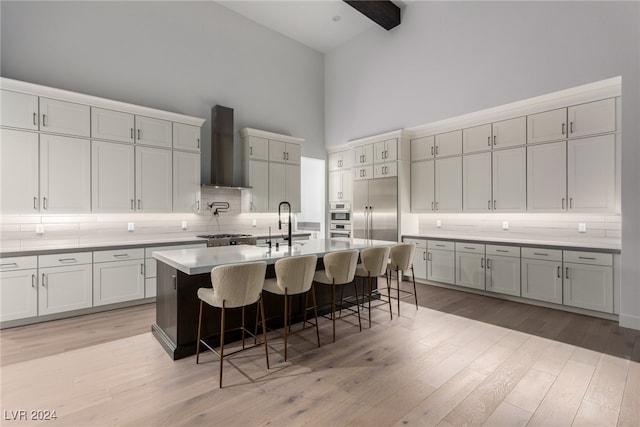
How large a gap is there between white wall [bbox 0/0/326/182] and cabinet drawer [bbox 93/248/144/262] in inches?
76.7

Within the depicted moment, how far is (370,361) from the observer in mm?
2748

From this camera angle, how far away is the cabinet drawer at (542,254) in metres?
4.19

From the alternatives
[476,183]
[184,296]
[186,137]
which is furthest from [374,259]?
[186,137]

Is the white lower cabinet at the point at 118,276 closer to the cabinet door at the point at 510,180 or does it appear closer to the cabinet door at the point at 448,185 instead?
the cabinet door at the point at 448,185

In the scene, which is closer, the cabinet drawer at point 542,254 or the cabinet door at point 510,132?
the cabinet drawer at point 542,254

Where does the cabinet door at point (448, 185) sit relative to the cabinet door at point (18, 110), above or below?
below

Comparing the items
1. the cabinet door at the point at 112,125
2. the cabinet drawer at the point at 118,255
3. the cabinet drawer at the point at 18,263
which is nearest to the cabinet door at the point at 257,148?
the cabinet door at the point at 112,125

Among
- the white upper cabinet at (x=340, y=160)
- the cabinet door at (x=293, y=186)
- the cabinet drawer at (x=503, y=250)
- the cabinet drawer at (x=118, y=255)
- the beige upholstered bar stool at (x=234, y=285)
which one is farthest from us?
the white upper cabinet at (x=340, y=160)

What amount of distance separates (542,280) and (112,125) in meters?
6.31

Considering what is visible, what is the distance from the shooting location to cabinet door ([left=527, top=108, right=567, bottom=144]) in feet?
14.1

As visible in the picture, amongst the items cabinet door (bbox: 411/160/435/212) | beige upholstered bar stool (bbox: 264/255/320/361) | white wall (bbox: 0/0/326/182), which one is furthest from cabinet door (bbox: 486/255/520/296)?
white wall (bbox: 0/0/326/182)

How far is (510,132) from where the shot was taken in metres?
4.83

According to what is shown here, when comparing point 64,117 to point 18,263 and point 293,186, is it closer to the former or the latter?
point 18,263

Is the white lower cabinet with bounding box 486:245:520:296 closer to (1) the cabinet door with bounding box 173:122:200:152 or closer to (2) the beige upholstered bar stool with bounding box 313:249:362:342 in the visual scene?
(2) the beige upholstered bar stool with bounding box 313:249:362:342
